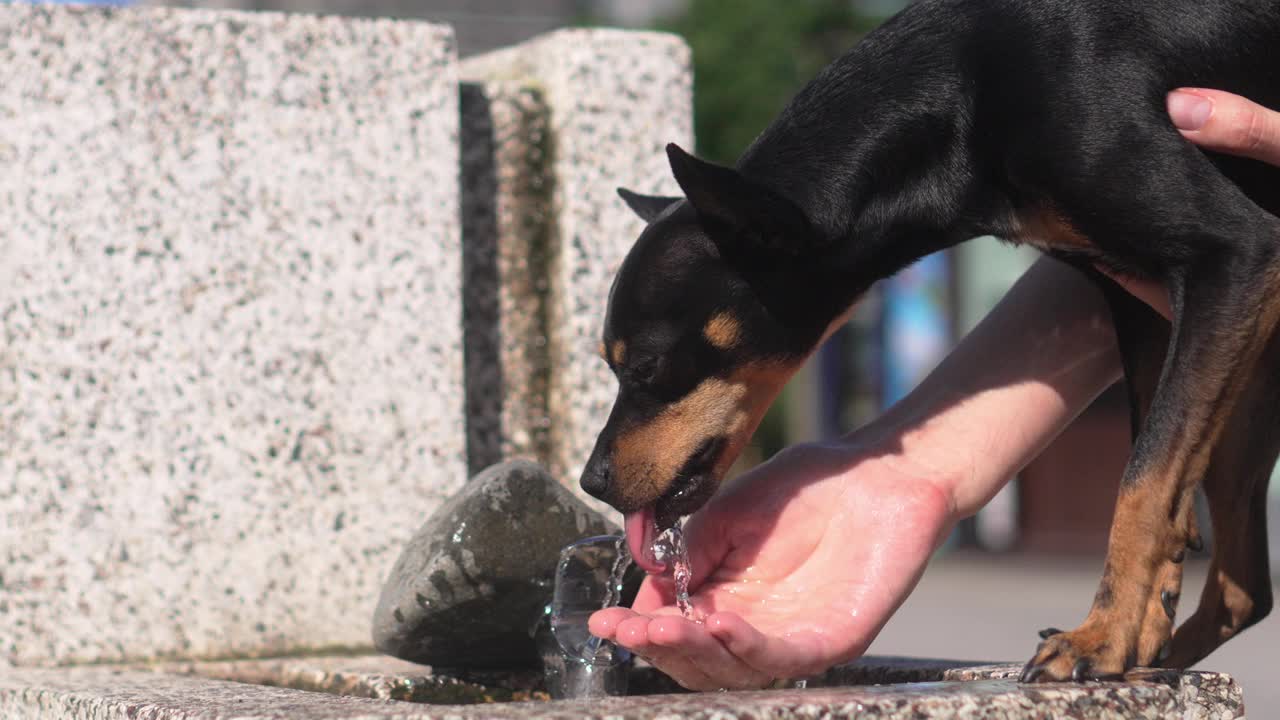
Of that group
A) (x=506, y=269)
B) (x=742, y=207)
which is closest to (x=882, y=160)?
(x=742, y=207)

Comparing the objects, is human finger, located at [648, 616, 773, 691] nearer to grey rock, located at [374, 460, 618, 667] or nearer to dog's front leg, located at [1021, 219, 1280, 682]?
dog's front leg, located at [1021, 219, 1280, 682]

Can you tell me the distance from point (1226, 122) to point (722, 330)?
0.98m

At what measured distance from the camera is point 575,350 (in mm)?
4094

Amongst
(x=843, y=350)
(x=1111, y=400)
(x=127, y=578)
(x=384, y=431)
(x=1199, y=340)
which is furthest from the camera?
(x=843, y=350)

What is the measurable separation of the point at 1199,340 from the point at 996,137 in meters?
0.53

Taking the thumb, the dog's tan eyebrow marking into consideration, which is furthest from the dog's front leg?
the dog's tan eyebrow marking

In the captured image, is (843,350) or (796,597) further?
(843,350)

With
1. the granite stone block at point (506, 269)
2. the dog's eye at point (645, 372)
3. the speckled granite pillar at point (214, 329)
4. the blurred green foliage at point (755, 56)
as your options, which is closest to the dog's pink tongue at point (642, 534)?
Result: the dog's eye at point (645, 372)

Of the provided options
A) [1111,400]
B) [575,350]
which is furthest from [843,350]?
[575,350]

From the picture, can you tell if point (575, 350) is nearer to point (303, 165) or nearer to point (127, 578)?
point (303, 165)

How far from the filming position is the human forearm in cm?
313

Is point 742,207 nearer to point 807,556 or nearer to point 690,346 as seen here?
point 690,346

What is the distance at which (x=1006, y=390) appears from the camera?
127 inches

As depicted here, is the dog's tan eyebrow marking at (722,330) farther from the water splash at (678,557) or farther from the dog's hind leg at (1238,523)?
the dog's hind leg at (1238,523)
